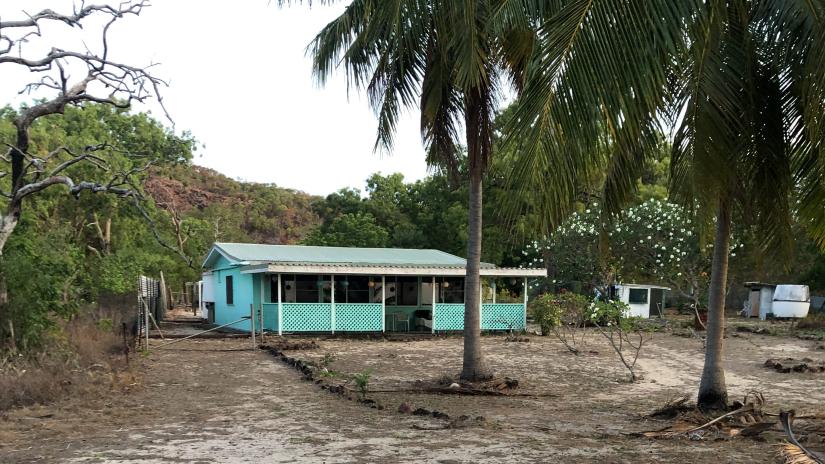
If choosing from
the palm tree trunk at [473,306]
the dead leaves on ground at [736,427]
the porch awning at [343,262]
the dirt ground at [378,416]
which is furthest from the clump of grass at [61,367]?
the dead leaves on ground at [736,427]

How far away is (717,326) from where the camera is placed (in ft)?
29.3

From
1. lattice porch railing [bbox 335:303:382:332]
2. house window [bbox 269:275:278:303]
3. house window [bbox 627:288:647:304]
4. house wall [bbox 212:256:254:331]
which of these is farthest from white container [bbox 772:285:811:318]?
house wall [bbox 212:256:254:331]

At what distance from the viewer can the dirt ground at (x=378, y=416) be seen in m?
6.57

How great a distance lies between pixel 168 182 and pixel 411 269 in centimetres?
5503

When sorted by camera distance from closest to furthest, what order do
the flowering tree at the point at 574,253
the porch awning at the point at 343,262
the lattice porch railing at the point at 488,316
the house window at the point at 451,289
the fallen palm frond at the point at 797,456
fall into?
the fallen palm frond at the point at 797,456, the porch awning at the point at 343,262, the lattice porch railing at the point at 488,316, the house window at the point at 451,289, the flowering tree at the point at 574,253

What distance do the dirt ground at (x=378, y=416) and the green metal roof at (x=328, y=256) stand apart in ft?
21.7

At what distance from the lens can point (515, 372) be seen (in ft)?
44.2

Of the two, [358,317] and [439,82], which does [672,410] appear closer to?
[439,82]

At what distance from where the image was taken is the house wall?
21531mm

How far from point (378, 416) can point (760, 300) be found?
31.8 m

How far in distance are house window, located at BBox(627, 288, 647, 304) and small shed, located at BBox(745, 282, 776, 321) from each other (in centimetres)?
658

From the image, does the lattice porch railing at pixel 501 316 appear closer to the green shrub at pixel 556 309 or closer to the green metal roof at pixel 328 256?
the green shrub at pixel 556 309

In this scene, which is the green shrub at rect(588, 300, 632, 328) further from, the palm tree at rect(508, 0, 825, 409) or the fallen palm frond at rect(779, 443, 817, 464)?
the fallen palm frond at rect(779, 443, 817, 464)

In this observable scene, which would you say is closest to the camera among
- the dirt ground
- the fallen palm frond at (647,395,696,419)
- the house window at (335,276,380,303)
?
the dirt ground
